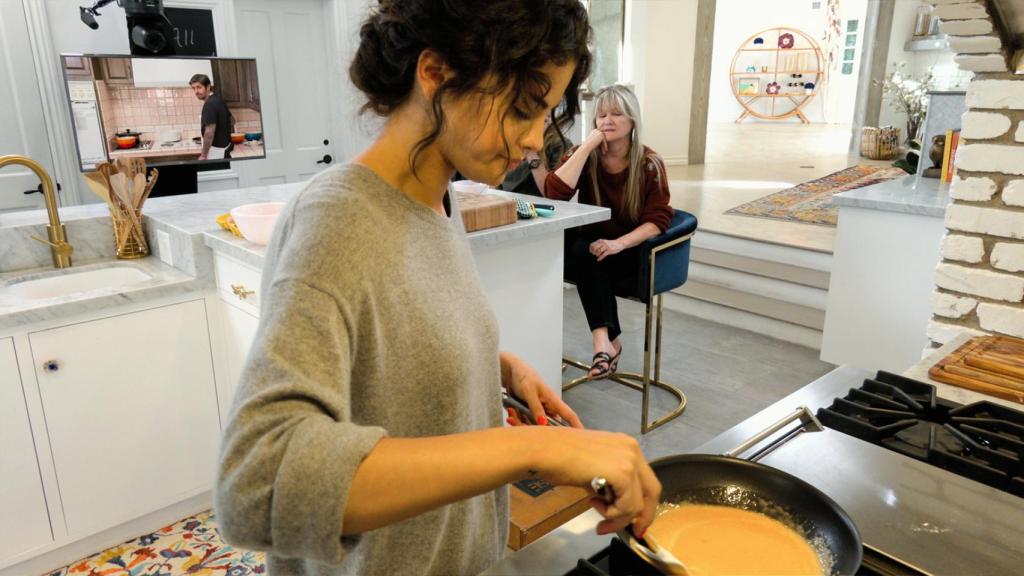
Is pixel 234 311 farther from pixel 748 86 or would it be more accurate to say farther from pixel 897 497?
pixel 748 86

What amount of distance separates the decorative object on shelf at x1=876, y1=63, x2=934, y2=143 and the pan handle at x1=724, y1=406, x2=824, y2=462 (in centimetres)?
753

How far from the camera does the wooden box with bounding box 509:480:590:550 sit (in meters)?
1.70

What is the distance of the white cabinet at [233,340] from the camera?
2195 millimetres

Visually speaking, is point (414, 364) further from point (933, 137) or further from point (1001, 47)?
point (933, 137)

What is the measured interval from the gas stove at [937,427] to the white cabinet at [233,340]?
1.66m

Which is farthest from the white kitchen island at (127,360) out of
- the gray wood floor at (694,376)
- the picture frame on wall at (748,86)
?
the picture frame on wall at (748,86)

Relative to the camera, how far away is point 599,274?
3023mm

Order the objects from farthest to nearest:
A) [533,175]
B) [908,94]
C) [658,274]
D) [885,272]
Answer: [908,94], [533,175], [885,272], [658,274]

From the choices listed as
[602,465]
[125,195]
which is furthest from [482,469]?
[125,195]

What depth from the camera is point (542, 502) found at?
178 cm

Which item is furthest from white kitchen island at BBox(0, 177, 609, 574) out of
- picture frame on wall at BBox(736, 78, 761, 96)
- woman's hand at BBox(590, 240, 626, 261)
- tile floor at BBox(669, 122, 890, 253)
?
picture frame on wall at BBox(736, 78, 761, 96)

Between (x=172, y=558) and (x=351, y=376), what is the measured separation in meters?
1.96

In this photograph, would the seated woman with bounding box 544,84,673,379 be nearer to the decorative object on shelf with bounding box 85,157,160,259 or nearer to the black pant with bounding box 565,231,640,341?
the black pant with bounding box 565,231,640,341

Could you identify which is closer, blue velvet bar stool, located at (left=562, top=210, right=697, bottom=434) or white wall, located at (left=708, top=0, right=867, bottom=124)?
blue velvet bar stool, located at (left=562, top=210, right=697, bottom=434)
